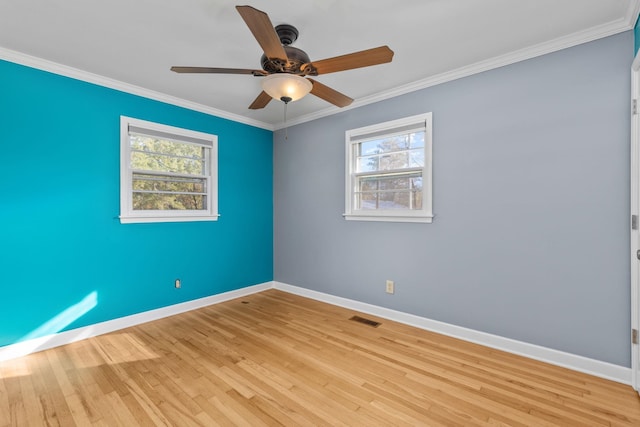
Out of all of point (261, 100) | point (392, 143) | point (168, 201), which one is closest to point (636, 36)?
point (392, 143)

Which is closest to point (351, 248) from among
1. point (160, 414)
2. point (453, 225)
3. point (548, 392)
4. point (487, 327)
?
point (453, 225)

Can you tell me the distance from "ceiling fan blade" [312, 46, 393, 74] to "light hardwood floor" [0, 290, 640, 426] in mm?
2166

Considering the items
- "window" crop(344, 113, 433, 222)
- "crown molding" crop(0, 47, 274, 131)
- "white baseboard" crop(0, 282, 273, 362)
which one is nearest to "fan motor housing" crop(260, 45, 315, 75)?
"window" crop(344, 113, 433, 222)

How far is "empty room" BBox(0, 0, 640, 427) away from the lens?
1.98 m

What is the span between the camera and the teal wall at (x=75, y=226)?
8.35ft

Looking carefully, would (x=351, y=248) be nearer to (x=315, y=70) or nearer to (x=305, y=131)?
(x=305, y=131)

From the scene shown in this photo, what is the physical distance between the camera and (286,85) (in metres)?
1.96

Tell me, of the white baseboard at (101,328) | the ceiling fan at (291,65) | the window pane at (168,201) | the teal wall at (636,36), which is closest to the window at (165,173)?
the window pane at (168,201)

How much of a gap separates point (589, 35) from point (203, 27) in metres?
2.84

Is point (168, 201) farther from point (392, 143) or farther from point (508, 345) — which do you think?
point (508, 345)

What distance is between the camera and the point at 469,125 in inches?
111

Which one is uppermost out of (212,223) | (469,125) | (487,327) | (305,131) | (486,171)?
(305,131)

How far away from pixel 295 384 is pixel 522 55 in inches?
125

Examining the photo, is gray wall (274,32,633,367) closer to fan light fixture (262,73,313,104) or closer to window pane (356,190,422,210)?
window pane (356,190,422,210)
